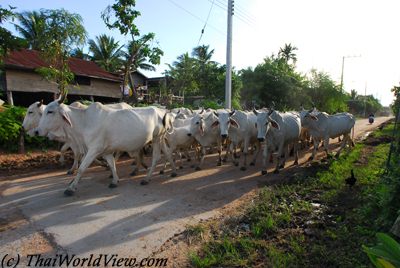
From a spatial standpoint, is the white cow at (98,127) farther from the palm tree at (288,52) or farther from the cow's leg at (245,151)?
the palm tree at (288,52)

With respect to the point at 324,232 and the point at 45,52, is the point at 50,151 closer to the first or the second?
the point at 45,52

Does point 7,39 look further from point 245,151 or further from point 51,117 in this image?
point 245,151

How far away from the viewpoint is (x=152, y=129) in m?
8.53

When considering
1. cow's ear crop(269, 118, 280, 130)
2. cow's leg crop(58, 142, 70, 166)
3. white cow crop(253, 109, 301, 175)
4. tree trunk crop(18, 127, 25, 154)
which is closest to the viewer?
white cow crop(253, 109, 301, 175)

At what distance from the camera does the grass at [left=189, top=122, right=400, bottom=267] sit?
447 cm

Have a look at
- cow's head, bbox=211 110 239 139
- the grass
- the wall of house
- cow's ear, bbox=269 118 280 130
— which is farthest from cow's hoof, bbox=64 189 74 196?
the wall of house

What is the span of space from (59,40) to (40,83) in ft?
17.9

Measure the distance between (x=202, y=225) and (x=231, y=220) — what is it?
0.53 metres

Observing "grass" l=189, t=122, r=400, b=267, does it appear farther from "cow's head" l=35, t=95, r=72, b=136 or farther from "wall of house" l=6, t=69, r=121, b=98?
"wall of house" l=6, t=69, r=121, b=98

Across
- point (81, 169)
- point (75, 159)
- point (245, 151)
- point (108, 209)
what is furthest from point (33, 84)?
point (108, 209)

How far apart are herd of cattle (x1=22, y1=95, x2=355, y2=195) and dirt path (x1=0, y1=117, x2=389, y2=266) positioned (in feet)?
1.71

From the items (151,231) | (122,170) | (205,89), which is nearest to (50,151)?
(122,170)

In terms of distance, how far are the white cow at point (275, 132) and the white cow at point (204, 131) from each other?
1.38 metres

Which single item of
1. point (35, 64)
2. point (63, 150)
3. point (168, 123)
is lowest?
point (63, 150)
